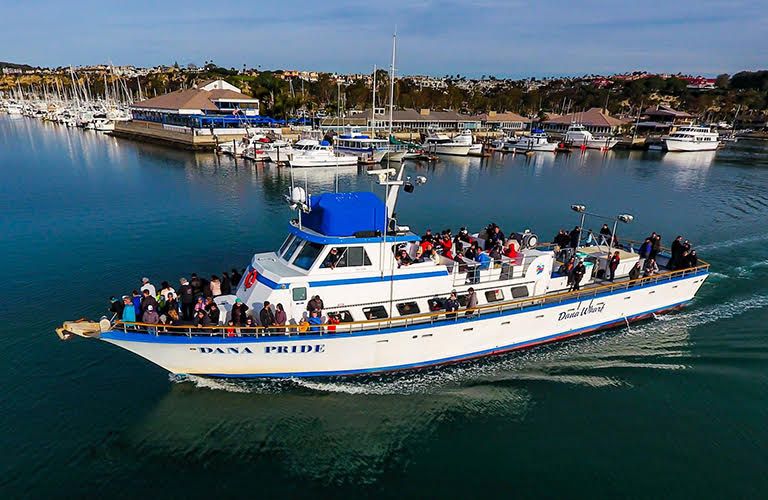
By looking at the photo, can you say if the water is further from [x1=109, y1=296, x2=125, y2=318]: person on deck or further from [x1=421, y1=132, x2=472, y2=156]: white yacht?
[x1=421, y1=132, x2=472, y2=156]: white yacht

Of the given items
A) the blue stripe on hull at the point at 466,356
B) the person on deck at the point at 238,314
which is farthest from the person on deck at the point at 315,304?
the blue stripe on hull at the point at 466,356

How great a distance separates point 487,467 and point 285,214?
25994 mm

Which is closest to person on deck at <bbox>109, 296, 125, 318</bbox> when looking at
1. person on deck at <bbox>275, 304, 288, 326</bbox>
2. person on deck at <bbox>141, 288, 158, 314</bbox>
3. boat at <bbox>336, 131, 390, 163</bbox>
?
person on deck at <bbox>141, 288, 158, 314</bbox>

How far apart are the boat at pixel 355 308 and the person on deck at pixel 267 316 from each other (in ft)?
0.35

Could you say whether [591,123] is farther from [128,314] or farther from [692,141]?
[128,314]

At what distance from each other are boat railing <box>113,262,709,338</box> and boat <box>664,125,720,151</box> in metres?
88.3

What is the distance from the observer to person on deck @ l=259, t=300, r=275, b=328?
11.5m

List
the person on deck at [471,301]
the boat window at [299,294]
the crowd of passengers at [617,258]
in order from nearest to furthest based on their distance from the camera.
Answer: the boat window at [299,294], the person on deck at [471,301], the crowd of passengers at [617,258]

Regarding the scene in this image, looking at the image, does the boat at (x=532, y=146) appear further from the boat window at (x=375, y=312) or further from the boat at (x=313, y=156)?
the boat window at (x=375, y=312)

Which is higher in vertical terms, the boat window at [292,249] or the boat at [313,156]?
the boat window at [292,249]

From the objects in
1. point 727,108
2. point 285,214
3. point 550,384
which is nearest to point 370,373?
point 550,384

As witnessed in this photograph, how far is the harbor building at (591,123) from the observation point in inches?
3947

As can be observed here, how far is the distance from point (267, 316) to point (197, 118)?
234ft

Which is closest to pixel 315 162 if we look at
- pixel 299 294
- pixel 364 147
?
pixel 364 147
